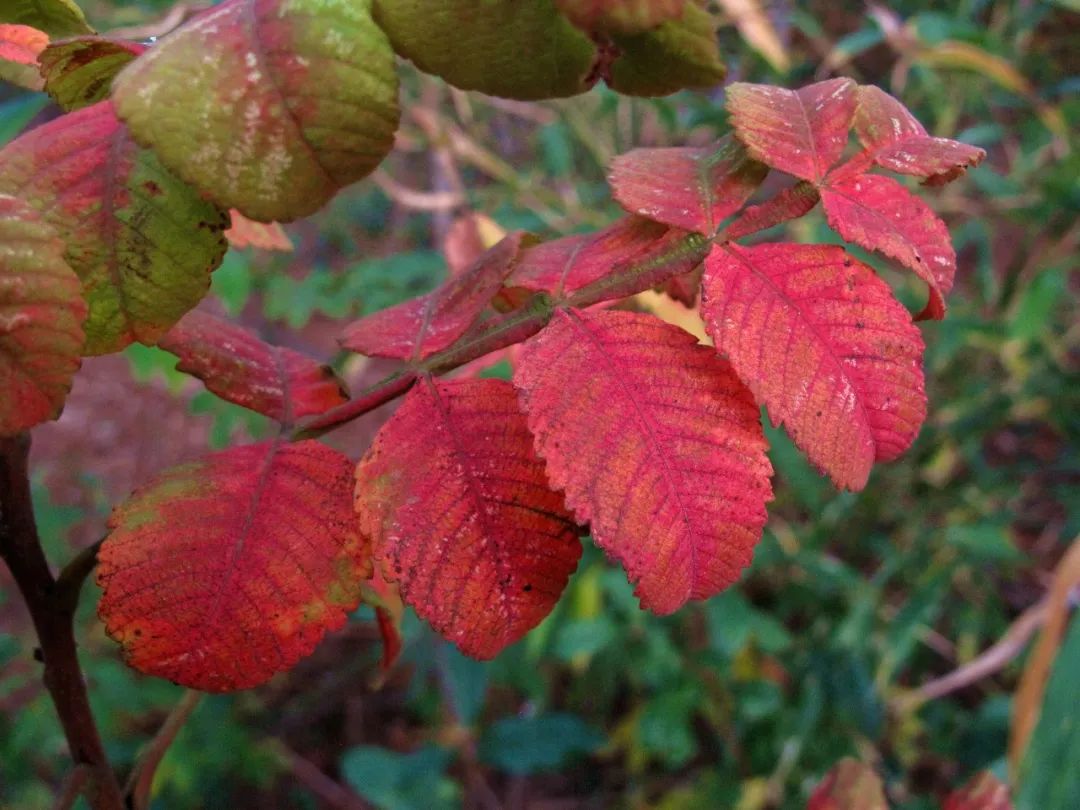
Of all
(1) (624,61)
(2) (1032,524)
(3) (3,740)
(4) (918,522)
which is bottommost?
(2) (1032,524)

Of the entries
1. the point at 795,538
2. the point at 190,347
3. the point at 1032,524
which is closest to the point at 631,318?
the point at 190,347

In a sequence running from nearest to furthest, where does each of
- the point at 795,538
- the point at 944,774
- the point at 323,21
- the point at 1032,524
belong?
1. the point at 323,21
2. the point at 795,538
3. the point at 944,774
4. the point at 1032,524

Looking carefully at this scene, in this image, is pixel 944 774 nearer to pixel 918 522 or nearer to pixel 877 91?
pixel 918 522

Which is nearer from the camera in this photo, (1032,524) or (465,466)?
(465,466)

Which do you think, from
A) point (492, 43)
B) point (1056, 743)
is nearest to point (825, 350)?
point (492, 43)

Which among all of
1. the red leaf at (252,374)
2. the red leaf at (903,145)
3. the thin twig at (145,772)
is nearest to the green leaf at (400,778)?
the thin twig at (145,772)

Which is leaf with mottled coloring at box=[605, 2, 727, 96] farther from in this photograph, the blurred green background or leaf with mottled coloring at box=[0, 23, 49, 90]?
the blurred green background
